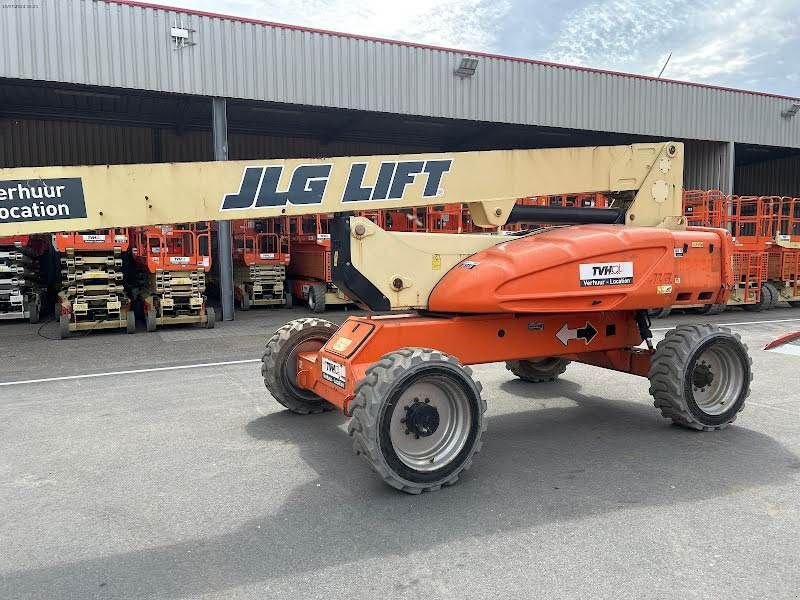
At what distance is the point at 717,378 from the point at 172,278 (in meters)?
10.7

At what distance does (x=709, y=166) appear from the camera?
20.8 meters

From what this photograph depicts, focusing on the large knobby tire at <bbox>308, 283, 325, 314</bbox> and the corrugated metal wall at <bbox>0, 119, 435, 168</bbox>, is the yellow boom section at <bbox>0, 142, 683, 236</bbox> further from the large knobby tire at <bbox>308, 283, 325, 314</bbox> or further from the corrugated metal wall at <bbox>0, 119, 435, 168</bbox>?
the corrugated metal wall at <bbox>0, 119, 435, 168</bbox>

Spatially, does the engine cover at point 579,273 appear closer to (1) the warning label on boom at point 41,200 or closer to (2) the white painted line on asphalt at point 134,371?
(1) the warning label on boom at point 41,200

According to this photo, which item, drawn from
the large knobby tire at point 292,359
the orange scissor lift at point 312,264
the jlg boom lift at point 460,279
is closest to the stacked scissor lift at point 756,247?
the orange scissor lift at point 312,264

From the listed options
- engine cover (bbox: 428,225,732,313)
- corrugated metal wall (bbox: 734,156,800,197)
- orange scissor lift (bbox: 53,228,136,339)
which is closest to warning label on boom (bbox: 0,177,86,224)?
engine cover (bbox: 428,225,732,313)

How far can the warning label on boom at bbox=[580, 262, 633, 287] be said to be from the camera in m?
5.12

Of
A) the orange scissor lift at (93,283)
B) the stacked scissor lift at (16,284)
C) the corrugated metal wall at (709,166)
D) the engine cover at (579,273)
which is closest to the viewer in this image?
the engine cover at (579,273)

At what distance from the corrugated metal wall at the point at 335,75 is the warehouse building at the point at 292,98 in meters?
0.03

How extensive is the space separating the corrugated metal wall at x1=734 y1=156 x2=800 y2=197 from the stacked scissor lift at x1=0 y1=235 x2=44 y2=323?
31346 mm

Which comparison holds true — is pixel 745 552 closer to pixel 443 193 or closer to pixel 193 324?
pixel 443 193

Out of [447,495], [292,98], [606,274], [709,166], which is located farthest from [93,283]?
[709,166]

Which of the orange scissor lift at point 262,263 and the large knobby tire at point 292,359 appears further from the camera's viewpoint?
the orange scissor lift at point 262,263

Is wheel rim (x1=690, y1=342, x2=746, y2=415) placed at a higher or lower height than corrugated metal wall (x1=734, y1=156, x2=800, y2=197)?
lower

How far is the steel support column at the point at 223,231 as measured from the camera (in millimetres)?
13844
